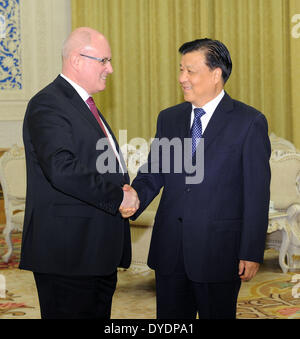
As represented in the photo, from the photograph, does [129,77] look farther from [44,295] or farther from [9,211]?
[44,295]

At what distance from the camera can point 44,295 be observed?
2.36m

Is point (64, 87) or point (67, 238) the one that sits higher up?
point (64, 87)

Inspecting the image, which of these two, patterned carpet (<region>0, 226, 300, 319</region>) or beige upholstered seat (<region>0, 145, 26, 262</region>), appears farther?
beige upholstered seat (<region>0, 145, 26, 262</region>)

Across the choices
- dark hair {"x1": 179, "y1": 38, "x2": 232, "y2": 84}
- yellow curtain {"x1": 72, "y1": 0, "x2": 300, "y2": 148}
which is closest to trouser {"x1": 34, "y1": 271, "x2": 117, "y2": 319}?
dark hair {"x1": 179, "y1": 38, "x2": 232, "y2": 84}

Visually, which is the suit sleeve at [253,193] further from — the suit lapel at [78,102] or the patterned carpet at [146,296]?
the patterned carpet at [146,296]

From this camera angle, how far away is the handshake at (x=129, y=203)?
2467 millimetres

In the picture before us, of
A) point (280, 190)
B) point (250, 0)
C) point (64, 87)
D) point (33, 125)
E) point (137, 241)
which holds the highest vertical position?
point (250, 0)

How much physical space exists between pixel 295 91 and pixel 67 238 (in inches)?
216

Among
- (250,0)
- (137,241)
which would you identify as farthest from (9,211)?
(250,0)

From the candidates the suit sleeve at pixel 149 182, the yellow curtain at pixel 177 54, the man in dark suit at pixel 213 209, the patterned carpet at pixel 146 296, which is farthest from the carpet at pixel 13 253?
the man in dark suit at pixel 213 209

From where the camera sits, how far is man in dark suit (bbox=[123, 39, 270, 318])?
236cm

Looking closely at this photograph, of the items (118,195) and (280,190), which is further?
(280,190)

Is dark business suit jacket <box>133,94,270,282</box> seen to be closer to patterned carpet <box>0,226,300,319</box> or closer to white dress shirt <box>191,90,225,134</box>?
white dress shirt <box>191,90,225,134</box>

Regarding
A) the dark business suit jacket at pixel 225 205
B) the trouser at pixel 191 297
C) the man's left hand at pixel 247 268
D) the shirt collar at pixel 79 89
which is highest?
the shirt collar at pixel 79 89
